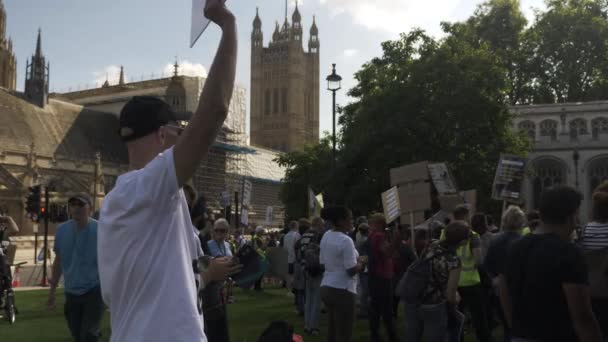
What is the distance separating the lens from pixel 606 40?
48.5 m

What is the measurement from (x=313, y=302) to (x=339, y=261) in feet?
9.07

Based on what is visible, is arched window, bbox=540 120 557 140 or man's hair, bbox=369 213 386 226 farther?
arched window, bbox=540 120 557 140

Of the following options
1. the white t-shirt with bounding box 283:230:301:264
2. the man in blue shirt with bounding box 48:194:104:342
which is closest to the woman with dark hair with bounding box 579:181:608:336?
the man in blue shirt with bounding box 48:194:104:342

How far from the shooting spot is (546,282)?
332 centimetres

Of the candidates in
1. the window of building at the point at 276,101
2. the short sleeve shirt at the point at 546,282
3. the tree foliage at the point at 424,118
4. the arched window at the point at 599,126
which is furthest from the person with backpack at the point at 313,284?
the window of building at the point at 276,101

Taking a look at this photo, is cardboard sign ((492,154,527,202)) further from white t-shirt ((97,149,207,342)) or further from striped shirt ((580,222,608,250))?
white t-shirt ((97,149,207,342))

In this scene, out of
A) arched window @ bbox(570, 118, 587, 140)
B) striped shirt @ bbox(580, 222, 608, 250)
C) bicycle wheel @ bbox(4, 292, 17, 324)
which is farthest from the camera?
arched window @ bbox(570, 118, 587, 140)

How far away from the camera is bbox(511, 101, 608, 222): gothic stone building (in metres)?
42.7

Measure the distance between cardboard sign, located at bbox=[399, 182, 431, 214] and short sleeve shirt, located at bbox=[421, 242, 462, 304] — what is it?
555 cm

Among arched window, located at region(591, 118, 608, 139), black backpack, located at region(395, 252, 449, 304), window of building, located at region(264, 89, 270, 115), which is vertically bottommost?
black backpack, located at region(395, 252, 449, 304)

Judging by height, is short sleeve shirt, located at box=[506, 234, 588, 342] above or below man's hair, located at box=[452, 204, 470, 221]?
below

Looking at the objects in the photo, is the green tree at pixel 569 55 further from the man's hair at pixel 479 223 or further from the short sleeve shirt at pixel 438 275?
the short sleeve shirt at pixel 438 275

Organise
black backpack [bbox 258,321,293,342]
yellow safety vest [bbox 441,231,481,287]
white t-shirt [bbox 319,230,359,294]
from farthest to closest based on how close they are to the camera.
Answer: yellow safety vest [bbox 441,231,481,287] → white t-shirt [bbox 319,230,359,294] → black backpack [bbox 258,321,293,342]

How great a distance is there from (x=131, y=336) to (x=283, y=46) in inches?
4362
